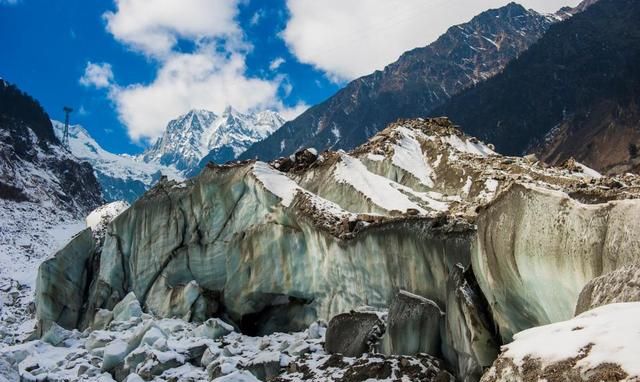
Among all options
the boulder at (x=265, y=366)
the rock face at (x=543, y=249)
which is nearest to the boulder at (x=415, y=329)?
the rock face at (x=543, y=249)

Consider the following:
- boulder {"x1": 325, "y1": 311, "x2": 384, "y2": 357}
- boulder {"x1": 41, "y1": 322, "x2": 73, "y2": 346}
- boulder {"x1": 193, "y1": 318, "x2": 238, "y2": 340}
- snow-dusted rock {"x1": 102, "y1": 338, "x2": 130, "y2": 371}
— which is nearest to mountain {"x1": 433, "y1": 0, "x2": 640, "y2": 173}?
boulder {"x1": 193, "y1": 318, "x2": 238, "y2": 340}

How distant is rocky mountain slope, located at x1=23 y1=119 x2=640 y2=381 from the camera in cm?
1173

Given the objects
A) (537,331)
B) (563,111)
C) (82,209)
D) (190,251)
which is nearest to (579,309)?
(537,331)

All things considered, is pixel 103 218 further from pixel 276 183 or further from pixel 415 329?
pixel 415 329

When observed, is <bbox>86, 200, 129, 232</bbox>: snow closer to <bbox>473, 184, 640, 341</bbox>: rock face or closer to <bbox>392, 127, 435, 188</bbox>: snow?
<bbox>392, 127, 435, 188</bbox>: snow

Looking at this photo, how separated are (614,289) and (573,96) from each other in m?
174

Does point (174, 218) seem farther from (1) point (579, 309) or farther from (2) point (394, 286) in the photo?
(1) point (579, 309)

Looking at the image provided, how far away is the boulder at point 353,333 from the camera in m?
17.7

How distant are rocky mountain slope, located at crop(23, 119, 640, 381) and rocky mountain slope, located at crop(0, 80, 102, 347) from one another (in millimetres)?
10379

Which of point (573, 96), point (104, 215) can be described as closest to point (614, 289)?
point (104, 215)

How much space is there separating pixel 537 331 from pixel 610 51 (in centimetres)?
18350

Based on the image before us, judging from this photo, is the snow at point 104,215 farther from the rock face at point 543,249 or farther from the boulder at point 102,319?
the rock face at point 543,249

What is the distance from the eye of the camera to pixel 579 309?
9.01m

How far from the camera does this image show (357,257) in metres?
21.3
